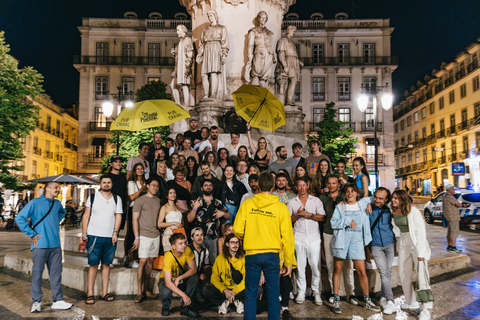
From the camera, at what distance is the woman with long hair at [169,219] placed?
20.4ft

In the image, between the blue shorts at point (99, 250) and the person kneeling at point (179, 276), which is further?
the blue shorts at point (99, 250)


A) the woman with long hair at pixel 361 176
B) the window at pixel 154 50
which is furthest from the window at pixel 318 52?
the woman with long hair at pixel 361 176

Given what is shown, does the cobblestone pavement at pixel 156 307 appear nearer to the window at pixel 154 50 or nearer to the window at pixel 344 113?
the window at pixel 344 113

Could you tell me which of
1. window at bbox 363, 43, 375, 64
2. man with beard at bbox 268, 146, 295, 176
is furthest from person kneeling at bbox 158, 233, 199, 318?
window at bbox 363, 43, 375, 64

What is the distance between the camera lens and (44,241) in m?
5.70

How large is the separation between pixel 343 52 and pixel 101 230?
4373cm

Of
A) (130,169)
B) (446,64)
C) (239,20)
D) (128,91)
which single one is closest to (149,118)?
(130,169)

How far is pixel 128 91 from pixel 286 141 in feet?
120

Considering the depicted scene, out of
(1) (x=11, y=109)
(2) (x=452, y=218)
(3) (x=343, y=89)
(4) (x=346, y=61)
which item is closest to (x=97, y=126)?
(1) (x=11, y=109)

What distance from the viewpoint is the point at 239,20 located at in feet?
38.5

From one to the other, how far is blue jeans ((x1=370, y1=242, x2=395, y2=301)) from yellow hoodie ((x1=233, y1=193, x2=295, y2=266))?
1963mm

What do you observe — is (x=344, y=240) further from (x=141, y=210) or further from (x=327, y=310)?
(x=141, y=210)

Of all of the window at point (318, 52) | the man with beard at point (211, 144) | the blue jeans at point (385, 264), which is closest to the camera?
the blue jeans at point (385, 264)

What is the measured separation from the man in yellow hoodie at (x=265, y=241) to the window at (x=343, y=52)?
143 ft
